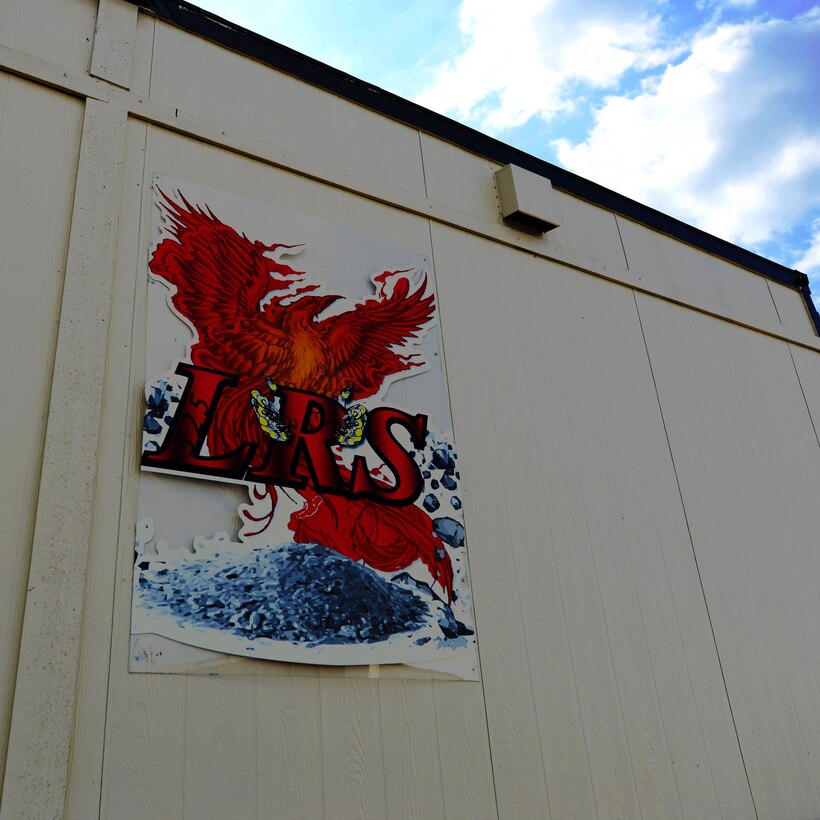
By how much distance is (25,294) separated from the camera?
2.66m

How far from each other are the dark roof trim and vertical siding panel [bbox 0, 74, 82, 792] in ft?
2.57

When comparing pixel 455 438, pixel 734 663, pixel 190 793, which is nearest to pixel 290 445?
pixel 455 438

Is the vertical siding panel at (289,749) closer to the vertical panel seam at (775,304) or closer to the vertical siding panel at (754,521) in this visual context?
the vertical siding panel at (754,521)

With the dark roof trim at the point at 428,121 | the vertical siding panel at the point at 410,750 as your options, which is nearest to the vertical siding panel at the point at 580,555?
the vertical siding panel at the point at 410,750

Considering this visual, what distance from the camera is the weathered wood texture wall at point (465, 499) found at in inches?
92.5

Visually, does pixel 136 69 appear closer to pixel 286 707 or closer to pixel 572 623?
pixel 286 707

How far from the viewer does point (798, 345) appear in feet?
17.8

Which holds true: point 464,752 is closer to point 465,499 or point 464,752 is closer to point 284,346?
point 465,499

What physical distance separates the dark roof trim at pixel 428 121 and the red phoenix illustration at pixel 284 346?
990 millimetres

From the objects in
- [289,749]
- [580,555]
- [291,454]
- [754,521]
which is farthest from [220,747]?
[754,521]

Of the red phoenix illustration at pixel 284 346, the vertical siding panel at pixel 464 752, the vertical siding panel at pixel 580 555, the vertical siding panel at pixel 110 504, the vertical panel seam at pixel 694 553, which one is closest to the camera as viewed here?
the vertical siding panel at pixel 110 504

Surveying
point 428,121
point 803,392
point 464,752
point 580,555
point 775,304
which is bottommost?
point 464,752

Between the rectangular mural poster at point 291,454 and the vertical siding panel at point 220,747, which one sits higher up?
the rectangular mural poster at point 291,454

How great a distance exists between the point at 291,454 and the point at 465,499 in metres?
0.73
